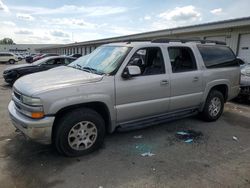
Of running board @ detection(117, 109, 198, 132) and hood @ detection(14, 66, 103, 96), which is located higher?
hood @ detection(14, 66, 103, 96)

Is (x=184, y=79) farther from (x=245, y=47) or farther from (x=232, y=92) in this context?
(x=245, y=47)

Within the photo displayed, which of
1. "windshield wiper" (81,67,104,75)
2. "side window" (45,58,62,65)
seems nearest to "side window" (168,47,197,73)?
"windshield wiper" (81,67,104,75)

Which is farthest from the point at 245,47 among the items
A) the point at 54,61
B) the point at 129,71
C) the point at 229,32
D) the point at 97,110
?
the point at 97,110

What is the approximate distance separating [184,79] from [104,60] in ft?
5.81

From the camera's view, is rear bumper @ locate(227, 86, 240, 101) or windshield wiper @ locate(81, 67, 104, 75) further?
rear bumper @ locate(227, 86, 240, 101)

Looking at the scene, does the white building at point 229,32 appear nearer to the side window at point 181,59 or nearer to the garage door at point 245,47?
the garage door at point 245,47

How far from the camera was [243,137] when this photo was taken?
5.11 meters

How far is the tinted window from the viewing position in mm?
5629

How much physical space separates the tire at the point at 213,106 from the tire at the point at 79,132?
9.55ft

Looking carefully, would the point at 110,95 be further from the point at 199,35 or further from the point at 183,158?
the point at 199,35

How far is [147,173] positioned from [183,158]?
0.82 metres

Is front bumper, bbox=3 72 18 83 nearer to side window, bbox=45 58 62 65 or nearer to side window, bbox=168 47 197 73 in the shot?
side window, bbox=45 58 62 65

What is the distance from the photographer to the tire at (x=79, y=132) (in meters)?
3.79

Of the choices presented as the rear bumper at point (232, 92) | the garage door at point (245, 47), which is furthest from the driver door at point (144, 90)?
the garage door at point (245, 47)
